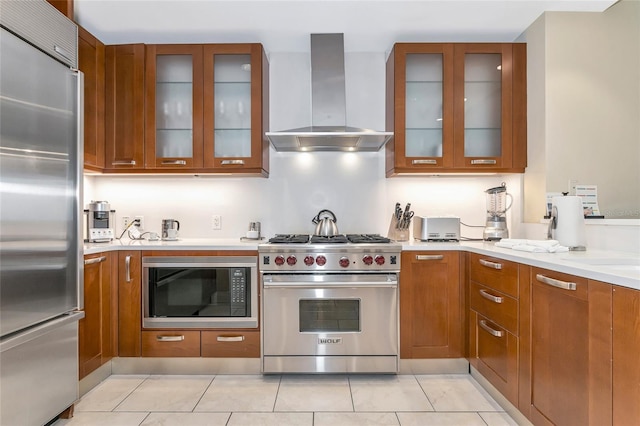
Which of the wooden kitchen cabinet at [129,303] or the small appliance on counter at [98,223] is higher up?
the small appliance on counter at [98,223]

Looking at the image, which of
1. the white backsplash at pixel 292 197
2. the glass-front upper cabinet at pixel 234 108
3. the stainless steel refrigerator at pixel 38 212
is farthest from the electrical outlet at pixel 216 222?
the stainless steel refrigerator at pixel 38 212

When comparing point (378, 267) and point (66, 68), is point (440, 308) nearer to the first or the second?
point (378, 267)

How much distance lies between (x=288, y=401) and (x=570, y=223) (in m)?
1.84

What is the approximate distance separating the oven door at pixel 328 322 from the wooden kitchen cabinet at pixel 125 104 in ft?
4.56

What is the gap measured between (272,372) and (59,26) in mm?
2233

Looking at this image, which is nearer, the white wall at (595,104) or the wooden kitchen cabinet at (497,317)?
the wooden kitchen cabinet at (497,317)

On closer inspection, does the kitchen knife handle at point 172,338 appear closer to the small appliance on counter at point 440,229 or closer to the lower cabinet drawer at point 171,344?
the lower cabinet drawer at point 171,344

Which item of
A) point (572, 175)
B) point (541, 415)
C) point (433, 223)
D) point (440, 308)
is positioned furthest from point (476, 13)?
point (541, 415)

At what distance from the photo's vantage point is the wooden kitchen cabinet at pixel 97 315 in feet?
7.34

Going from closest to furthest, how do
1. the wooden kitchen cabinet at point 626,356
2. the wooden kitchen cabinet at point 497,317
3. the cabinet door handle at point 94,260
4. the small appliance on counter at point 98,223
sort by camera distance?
the wooden kitchen cabinet at point 626,356, the wooden kitchen cabinet at point 497,317, the cabinet door handle at point 94,260, the small appliance on counter at point 98,223

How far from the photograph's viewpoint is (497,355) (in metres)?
2.12

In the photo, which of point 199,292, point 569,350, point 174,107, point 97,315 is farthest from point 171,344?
point 569,350

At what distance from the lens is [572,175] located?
252cm

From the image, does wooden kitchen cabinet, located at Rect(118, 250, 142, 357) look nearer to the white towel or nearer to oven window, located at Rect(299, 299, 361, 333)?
oven window, located at Rect(299, 299, 361, 333)
